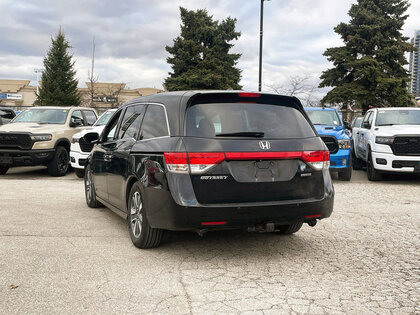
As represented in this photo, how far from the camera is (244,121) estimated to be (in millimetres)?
4707

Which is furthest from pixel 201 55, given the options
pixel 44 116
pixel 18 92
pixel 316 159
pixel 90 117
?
pixel 18 92

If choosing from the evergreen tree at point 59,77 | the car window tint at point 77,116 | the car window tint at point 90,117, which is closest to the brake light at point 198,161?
the car window tint at point 77,116

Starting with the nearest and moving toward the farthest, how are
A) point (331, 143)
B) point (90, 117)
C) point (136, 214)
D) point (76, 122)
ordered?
point (136, 214) < point (331, 143) < point (76, 122) < point (90, 117)

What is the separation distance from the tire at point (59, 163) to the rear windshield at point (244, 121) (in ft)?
26.9

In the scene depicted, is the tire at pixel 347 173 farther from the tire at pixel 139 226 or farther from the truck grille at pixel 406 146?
the tire at pixel 139 226

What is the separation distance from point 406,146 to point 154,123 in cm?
751

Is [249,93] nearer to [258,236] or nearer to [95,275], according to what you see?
[258,236]

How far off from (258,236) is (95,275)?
2.22m

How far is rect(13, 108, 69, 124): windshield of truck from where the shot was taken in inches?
513

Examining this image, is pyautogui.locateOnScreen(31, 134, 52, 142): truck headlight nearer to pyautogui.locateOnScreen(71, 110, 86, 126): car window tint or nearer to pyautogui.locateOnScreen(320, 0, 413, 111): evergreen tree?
pyautogui.locateOnScreen(71, 110, 86, 126): car window tint

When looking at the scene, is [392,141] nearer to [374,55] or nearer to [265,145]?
[265,145]

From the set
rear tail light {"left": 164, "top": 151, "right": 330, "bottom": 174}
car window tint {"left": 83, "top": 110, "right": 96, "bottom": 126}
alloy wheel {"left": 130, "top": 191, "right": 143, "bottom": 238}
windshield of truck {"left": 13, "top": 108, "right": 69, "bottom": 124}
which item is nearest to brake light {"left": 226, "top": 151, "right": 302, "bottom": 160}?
rear tail light {"left": 164, "top": 151, "right": 330, "bottom": 174}

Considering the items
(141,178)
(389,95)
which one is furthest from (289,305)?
(389,95)

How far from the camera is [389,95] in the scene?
36.7m
